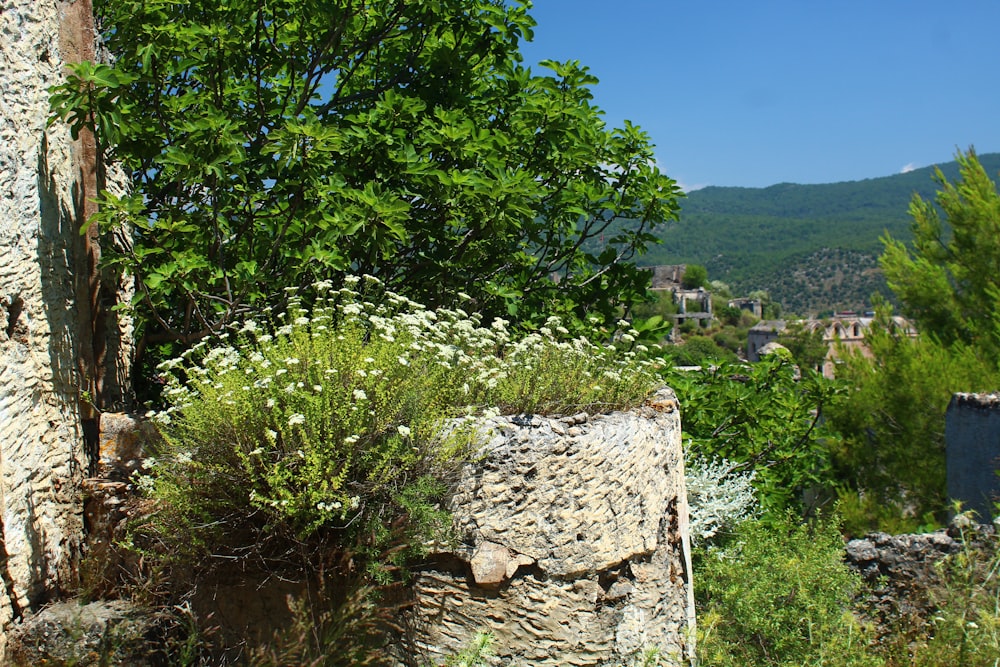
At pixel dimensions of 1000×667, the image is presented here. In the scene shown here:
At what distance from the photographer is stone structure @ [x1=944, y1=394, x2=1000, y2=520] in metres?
8.09

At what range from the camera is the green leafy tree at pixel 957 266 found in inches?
503

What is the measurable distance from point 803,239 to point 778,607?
140m

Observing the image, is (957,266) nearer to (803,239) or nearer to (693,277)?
(693,277)

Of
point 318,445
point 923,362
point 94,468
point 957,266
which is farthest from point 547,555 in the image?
point 957,266

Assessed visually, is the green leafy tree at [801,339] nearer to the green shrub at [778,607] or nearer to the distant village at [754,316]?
the distant village at [754,316]

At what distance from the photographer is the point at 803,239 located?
133 metres

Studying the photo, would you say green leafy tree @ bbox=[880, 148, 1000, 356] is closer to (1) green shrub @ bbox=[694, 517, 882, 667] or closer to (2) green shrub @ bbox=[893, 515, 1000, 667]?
(2) green shrub @ bbox=[893, 515, 1000, 667]

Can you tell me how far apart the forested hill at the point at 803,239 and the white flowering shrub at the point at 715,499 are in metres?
82.0

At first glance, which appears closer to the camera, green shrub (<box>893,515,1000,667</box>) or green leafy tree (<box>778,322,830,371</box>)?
green shrub (<box>893,515,1000,667</box>)

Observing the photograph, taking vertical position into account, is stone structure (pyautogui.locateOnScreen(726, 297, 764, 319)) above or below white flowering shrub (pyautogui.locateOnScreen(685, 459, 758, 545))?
above

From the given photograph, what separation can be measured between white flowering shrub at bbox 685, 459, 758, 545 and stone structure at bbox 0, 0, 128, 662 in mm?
3497

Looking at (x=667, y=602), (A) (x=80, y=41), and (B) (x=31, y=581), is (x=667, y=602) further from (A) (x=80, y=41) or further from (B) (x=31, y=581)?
(A) (x=80, y=41)

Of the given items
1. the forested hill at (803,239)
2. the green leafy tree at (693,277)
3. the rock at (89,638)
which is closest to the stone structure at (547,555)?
the rock at (89,638)

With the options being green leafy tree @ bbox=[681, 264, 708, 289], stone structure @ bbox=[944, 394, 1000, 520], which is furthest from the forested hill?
stone structure @ bbox=[944, 394, 1000, 520]
